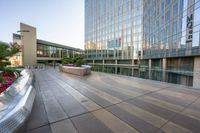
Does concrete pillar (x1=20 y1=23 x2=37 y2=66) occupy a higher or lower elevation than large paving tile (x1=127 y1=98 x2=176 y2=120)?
higher

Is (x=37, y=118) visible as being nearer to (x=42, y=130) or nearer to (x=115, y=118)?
(x=42, y=130)

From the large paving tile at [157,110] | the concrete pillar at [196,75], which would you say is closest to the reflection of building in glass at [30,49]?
the large paving tile at [157,110]

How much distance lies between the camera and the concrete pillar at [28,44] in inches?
1208

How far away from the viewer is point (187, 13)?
44.9 ft

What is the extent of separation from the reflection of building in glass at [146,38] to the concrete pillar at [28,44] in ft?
66.7

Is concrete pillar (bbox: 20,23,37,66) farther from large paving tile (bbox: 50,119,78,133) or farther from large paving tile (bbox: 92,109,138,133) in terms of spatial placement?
large paving tile (bbox: 92,109,138,133)

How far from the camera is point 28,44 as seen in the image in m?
31.9

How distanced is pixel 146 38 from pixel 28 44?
1430 inches

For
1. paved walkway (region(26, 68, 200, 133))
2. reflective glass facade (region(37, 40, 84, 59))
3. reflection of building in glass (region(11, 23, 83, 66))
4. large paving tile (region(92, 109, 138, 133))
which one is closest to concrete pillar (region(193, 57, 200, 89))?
paved walkway (region(26, 68, 200, 133))

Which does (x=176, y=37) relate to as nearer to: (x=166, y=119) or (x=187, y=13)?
(x=187, y=13)

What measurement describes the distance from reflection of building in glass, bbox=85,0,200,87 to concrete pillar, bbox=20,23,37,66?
66.7ft

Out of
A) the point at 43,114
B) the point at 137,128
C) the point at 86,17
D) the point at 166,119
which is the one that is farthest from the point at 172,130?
the point at 86,17

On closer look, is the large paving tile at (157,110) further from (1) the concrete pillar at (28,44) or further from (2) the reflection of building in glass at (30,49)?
(1) the concrete pillar at (28,44)

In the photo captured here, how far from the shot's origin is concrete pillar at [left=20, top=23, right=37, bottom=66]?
30688 millimetres
